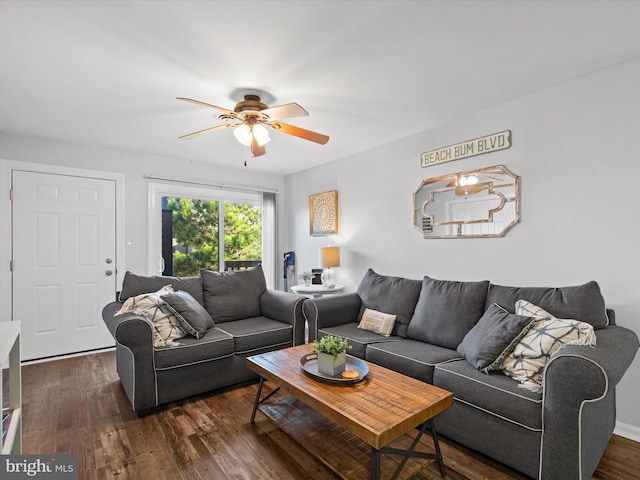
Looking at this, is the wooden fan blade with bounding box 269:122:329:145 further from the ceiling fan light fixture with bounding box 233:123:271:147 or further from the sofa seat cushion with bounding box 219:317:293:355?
the sofa seat cushion with bounding box 219:317:293:355

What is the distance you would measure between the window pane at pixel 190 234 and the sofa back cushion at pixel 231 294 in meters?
1.33

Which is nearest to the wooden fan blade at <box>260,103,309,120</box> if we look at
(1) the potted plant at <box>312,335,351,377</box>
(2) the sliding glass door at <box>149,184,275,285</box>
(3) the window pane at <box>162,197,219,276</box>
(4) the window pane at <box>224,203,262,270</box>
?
(1) the potted plant at <box>312,335,351,377</box>

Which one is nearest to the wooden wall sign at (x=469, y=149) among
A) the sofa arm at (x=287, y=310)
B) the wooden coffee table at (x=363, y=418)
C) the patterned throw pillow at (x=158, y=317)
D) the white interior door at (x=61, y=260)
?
the sofa arm at (x=287, y=310)

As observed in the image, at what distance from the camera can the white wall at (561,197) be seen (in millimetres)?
2205

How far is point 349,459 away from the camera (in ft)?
5.95

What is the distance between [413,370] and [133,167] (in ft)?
12.8

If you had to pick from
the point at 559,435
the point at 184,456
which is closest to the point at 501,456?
the point at 559,435

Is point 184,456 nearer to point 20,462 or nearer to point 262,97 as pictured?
point 20,462

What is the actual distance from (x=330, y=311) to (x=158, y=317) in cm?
146

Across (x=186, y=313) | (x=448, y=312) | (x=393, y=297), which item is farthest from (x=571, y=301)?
(x=186, y=313)

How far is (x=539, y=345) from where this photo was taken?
6.20ft

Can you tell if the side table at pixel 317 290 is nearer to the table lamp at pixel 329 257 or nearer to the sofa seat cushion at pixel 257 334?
the table lamp at pixel 329 257

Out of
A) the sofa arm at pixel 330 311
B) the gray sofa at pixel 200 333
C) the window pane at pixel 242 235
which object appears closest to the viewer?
the gray sofa at pixel 200 333

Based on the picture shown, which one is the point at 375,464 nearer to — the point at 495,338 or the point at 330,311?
the point at 495,338
